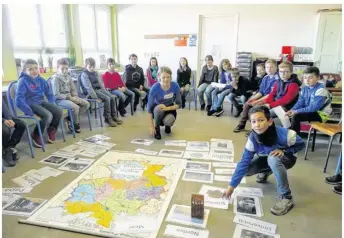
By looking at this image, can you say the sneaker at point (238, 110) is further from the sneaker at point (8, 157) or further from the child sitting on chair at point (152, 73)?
the sneaker at point (8, 157)

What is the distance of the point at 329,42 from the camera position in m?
4.84

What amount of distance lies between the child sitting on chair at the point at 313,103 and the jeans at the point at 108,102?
2436 mm

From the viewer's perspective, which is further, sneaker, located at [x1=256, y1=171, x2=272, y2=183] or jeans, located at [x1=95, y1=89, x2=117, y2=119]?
jeans, located at [x1=95, y1=89, x2=117, y2=119]

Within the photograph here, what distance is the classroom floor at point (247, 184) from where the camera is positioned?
153 cm

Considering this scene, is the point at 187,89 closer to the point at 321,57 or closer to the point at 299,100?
the point at 299,100

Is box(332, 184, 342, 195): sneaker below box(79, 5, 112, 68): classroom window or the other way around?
below

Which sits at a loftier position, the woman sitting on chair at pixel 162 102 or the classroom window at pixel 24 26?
the classroom window at pixel 24 26

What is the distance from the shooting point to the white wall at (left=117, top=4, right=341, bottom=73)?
5030mm

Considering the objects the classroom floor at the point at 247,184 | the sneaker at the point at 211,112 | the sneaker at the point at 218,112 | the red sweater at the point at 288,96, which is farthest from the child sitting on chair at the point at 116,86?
the red sweater at the point at 288,96

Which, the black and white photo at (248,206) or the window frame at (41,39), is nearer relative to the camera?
the black and white photo at (248,206)

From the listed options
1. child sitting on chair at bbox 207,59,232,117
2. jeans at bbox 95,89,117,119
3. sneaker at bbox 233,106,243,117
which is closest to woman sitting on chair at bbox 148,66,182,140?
jeans at bbox 95,89,117,119

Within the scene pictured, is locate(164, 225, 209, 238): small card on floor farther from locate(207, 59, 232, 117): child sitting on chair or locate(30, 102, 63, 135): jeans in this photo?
locate(207, 59, 232, 117): child sitting on chair

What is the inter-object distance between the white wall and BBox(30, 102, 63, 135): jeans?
3.23 metres

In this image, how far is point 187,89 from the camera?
487 centimetres
